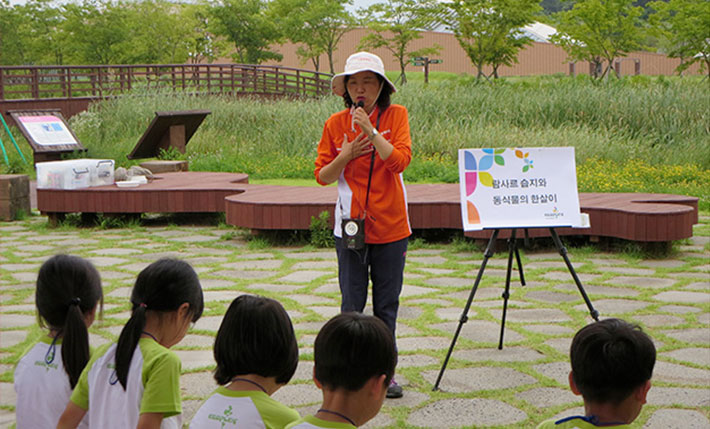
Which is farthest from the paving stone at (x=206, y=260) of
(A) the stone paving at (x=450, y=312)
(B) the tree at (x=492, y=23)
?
(B) the tree at (x=492, y=23)

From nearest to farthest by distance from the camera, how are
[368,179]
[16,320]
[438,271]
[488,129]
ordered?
[368,179] < [16,320] < [438,271] < [488,129]

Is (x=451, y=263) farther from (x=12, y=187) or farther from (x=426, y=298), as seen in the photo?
(x=12, y=187)

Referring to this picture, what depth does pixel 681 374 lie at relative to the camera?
4.83 m

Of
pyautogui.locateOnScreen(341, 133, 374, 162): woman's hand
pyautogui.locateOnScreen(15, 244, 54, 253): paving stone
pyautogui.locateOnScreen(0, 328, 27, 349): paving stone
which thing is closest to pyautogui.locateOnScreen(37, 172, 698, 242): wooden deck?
pyautogui.locateOnScreen(15, 244, 54, 253): paving stone

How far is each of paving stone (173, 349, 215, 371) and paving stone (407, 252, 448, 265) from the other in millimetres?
3132

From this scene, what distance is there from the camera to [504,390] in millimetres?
4582

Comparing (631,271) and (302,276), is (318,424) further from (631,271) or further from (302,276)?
(631,271)

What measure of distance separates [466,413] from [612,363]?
7.11 feet

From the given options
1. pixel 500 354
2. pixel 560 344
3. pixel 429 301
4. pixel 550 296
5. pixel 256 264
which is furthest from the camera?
pixel 256 264

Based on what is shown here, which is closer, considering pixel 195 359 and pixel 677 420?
pixel 677 420

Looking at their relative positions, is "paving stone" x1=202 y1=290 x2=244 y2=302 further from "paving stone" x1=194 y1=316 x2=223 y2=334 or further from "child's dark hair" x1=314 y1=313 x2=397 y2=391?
"child's dark hair" x1=314 y1=313 x2=397 y2=391

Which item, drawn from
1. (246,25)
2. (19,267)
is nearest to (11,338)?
(19,267)

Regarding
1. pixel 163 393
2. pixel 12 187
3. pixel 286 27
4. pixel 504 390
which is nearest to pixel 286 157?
pixel 12 187

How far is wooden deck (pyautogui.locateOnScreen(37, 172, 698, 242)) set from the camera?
802 cm
